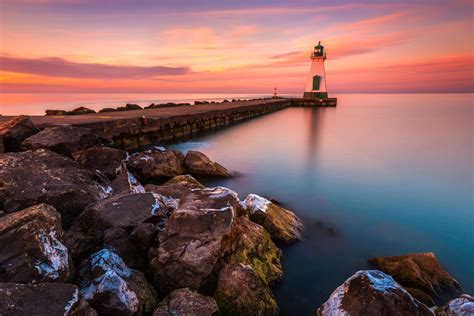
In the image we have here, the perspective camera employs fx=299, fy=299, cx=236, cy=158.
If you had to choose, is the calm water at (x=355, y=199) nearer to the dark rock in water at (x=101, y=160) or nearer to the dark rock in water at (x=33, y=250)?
the dark rock in water at (x=33, y=250)

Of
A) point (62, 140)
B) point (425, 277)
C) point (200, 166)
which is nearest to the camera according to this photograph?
point (425, 277)

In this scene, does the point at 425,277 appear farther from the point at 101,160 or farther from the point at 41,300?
the point at 101,160

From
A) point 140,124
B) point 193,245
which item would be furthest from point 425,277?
point 140,124

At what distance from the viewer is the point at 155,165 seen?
6.30 m

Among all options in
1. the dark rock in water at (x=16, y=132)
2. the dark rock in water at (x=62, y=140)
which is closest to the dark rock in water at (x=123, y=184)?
the dark rock in water at (x=62, y=140)

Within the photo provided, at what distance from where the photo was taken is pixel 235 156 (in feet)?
34.4

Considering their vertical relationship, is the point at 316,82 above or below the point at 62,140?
above

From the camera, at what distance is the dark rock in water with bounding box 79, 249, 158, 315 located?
210cm

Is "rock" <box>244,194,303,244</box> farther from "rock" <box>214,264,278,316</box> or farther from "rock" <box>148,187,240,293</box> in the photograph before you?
"rock" <box>214,264,278,316</box>

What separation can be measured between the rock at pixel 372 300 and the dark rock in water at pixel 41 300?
1742mm

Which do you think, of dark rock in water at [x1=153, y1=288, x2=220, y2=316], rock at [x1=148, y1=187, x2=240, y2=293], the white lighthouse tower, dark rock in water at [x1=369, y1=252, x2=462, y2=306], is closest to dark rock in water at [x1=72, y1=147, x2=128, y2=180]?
rock at [x1=148, y1=187, x2=240, y2=293]

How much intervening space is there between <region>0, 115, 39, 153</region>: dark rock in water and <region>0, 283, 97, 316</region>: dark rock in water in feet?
11.9

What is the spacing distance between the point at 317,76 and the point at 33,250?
122 feet

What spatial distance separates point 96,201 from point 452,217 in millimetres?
5968
